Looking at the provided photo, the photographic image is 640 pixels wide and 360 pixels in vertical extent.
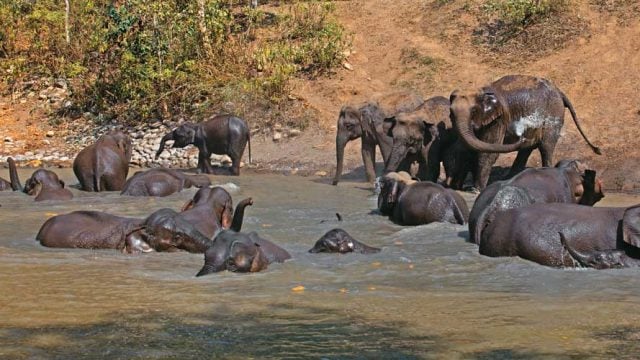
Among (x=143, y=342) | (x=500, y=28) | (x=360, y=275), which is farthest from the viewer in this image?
(x=500, y=28)

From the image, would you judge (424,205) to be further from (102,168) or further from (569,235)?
(102,168)

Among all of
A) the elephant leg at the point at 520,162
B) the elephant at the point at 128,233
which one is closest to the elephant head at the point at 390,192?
the elephant at the point at 128,233

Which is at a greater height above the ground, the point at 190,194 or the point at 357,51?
the point at 357,51

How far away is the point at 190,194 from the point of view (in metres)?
15.5

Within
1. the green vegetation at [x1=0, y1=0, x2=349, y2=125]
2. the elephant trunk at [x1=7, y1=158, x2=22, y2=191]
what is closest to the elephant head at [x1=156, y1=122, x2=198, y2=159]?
the green vegetation at [x1=0, y1=0, x2=349, y2=125]

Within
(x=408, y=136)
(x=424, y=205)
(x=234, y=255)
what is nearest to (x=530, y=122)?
(x=408, y=136)

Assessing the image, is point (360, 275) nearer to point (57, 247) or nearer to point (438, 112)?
point (57, 247)

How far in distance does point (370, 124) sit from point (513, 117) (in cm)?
277

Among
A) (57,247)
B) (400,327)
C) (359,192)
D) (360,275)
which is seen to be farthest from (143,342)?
(359,192)

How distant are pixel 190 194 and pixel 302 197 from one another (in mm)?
1638

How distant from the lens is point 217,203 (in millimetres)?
11070

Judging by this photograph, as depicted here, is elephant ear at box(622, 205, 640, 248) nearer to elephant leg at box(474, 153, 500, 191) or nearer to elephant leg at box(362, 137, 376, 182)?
elephant leg at box(474, 153, 500, 191)

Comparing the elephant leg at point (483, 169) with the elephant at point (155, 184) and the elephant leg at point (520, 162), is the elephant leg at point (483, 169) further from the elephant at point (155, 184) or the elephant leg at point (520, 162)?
the elephant at point (155, 184)

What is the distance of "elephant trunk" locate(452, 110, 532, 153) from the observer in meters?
15.6
